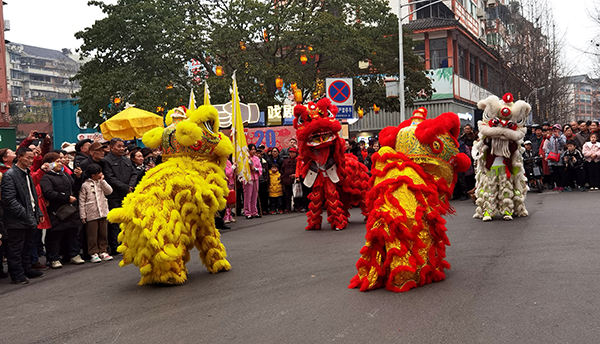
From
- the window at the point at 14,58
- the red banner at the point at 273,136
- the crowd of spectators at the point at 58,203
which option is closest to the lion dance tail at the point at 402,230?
the crowd of spectators at the point at 58,203

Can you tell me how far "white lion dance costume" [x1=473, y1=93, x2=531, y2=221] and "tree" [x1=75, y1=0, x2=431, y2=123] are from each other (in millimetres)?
11338

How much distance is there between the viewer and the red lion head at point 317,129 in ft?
33.4

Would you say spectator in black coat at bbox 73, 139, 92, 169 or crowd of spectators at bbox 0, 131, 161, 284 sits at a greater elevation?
spectator in black coat at bbox 73, 139, 92, 169

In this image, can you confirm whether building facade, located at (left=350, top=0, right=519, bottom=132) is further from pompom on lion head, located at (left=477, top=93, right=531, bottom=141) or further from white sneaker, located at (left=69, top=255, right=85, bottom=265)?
white sneaker, located at (left=69, top=255, right=85, bottom=265)

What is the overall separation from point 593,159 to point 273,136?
887 centimetres

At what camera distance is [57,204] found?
8.45m

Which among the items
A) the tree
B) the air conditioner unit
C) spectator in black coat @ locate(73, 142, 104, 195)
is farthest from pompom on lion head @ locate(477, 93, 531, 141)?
the air conditioner unit

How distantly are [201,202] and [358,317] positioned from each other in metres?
2.58

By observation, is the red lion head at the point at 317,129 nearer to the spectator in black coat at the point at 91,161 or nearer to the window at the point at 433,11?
the spectator in black coat at the point at 91,161

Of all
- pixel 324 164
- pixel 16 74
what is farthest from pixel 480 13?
pixel 16 74

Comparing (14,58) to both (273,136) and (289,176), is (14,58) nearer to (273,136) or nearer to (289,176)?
(273,136)

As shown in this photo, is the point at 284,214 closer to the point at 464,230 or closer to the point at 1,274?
the point at 464,230

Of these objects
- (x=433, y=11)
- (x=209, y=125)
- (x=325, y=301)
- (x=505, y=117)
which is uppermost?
(x=433, y=11)

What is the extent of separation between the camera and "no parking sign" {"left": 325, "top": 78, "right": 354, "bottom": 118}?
49.0 ft
